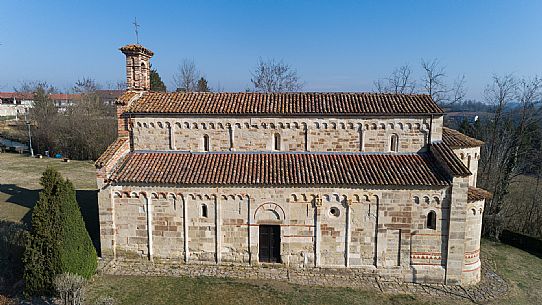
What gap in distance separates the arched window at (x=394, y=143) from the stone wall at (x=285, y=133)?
4.0 inches

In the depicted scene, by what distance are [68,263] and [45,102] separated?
146 ft

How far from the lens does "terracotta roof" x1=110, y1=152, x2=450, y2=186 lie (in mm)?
13750

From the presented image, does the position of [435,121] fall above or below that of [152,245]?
above

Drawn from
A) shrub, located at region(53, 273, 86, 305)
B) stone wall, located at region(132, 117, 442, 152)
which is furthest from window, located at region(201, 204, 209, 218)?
shrub, located at region(53, 273, 86, 305)

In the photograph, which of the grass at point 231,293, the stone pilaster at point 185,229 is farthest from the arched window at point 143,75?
the grass at point 231,293

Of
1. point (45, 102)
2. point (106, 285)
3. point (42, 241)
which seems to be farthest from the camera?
point (45, 102)

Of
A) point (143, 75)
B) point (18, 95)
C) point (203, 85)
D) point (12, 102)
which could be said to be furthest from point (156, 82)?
point (12, 102)

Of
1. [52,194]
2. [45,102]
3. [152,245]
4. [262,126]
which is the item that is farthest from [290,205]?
[45,102]

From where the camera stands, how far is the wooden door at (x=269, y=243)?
14.3m

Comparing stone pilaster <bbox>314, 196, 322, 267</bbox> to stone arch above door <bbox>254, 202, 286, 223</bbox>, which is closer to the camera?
stone pilaster <bbox>314, 196, 322, 267</bbox>

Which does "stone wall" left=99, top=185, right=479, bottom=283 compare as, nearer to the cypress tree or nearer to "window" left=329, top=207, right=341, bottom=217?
"window" left=329, top=207, right=341, bottom=217

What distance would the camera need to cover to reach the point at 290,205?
1405 cm

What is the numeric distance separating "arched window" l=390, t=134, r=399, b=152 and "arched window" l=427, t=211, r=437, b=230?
304cm

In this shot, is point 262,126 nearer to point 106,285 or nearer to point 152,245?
point 152,245
